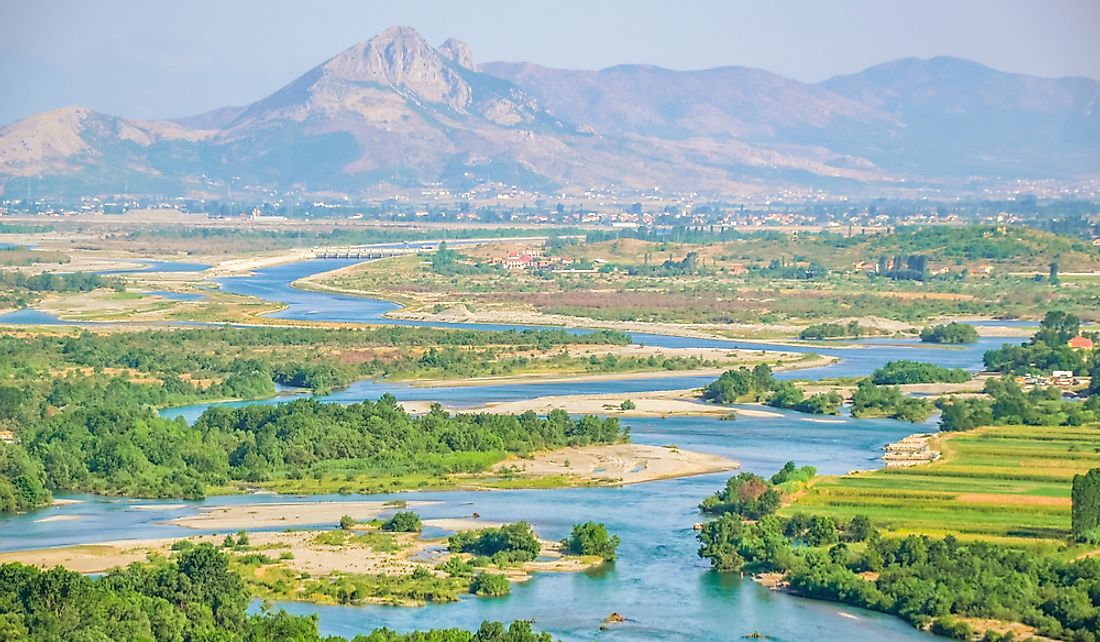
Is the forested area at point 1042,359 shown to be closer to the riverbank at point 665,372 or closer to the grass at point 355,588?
the riverbank at point 665,372

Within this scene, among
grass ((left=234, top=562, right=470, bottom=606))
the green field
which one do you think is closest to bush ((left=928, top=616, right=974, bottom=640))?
the green field

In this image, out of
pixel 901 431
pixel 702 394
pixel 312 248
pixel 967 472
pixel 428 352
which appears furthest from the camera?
pixel 312 248

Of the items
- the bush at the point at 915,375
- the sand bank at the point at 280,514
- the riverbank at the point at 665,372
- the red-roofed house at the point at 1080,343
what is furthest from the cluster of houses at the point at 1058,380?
the sand bank at the point at 280,514

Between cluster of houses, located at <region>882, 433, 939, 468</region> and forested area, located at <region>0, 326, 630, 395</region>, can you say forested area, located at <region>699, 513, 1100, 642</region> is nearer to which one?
cluster of houses, located at <region>882, 433, 939, 468</region>

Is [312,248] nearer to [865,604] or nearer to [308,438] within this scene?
[308,438]

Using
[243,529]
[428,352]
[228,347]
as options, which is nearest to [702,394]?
[428,352]

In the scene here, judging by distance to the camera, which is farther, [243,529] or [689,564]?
[243,529]

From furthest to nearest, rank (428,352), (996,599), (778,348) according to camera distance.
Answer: (778,348) → (428,352) → (996,599)
